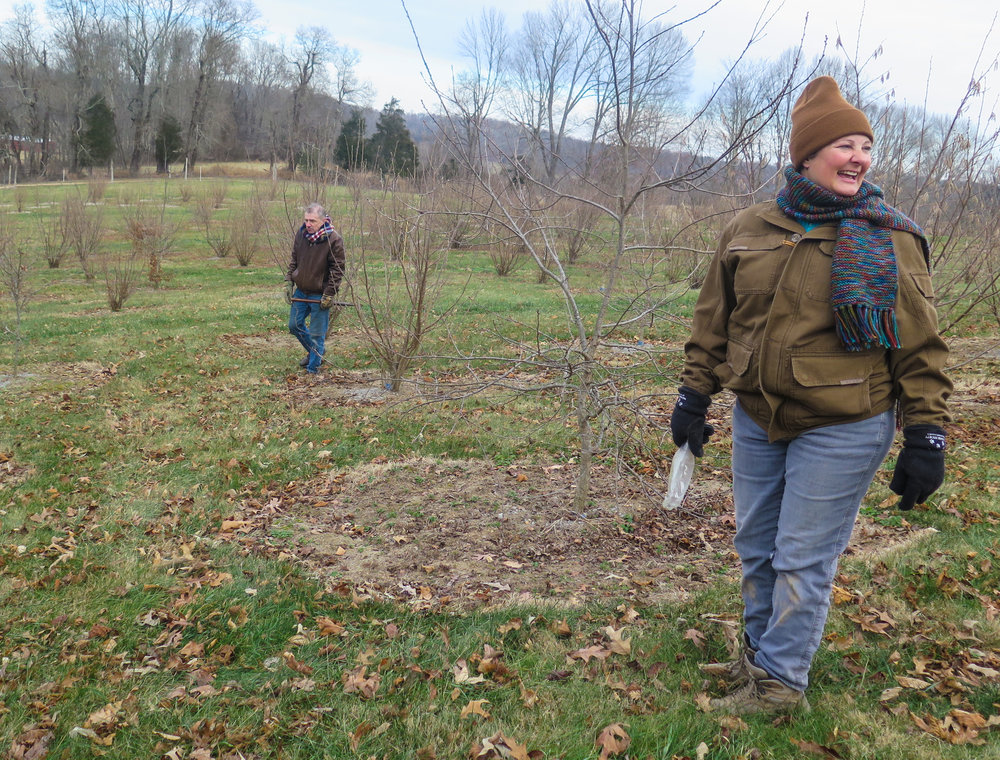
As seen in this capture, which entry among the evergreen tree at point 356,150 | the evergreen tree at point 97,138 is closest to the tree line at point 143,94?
the evergreen tree at point 97,138

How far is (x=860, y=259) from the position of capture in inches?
85.6

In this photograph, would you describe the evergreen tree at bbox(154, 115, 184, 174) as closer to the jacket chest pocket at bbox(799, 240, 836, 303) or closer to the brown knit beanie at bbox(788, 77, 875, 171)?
the brown knit beanie at bbox(788, 77, 875, 171)

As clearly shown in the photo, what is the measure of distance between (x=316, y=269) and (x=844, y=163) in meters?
6.86

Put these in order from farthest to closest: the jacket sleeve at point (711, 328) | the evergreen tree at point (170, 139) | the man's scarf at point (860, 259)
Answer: the evergreen tree at point (170, 139) → the jacket sleeve at point (711, 328) → the man's scarf at point (860, 259)

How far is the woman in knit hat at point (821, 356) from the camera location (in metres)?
2.19

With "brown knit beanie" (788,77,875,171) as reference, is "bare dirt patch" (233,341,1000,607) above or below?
below

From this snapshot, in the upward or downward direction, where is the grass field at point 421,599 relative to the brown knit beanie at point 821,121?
downward

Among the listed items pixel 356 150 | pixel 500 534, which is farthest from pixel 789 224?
pixel 356 150

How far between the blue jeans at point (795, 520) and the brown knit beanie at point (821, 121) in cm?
89

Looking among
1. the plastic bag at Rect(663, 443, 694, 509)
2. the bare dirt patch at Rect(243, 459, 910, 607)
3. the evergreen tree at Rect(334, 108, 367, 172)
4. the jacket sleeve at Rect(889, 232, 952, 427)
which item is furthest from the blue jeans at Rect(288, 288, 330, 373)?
the jacket sleeve at Rect(889, 232, 952, 427)

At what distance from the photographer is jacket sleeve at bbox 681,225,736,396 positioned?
2.56m

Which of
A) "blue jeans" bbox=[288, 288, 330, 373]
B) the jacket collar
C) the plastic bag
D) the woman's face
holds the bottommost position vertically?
"blue jeans" bbox=[288, 288, 330, 373]

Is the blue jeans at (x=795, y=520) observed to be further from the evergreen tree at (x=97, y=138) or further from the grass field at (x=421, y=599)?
the evergreen tree at (x=97, y=138)

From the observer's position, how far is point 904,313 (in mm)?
2201
